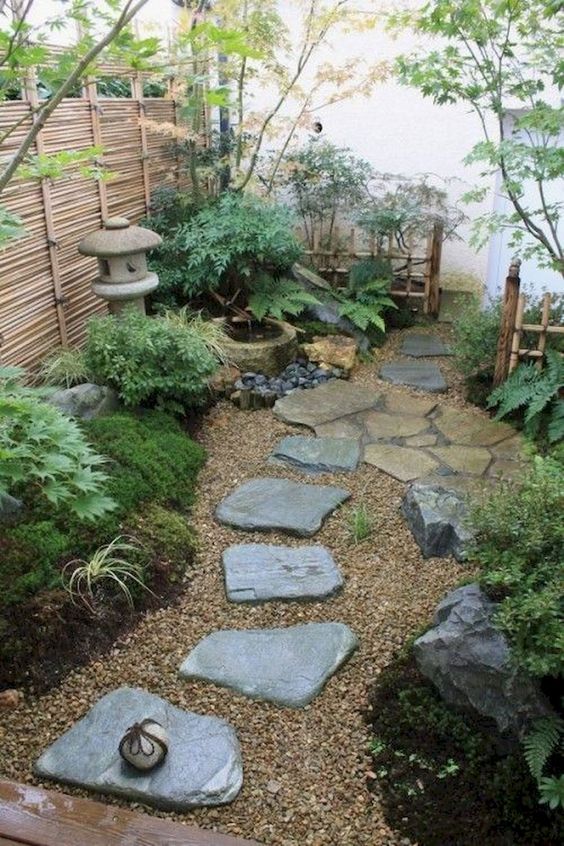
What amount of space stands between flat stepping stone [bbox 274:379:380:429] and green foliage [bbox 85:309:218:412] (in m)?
0.83

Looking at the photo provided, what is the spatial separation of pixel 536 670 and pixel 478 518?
70cm

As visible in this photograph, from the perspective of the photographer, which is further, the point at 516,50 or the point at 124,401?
the point at 516,50

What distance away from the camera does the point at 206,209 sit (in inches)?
282

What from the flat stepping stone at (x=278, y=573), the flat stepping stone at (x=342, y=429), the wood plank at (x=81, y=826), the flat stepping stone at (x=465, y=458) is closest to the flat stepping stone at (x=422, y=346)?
the flat stepping stone at (x=342, y=429)

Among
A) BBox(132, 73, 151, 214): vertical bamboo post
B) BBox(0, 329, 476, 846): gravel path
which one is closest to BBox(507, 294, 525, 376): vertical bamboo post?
BBox(0, 329, 476, 846): gravel path

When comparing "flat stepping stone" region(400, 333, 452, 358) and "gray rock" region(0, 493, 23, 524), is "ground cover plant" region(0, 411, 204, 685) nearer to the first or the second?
"gray rock" region(0, 493, 23, 524)

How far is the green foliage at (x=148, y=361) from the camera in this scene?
496cm

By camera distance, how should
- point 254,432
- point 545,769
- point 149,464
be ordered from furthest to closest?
point 254,432
point 149,464
point 545,769

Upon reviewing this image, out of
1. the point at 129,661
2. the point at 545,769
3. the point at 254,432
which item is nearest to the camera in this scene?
the point at 545,769

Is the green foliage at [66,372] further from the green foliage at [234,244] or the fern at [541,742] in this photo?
the fern at [541,742]

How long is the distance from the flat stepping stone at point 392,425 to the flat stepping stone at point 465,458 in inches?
14.4

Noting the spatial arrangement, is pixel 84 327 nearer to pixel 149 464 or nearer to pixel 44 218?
pixel 44 218

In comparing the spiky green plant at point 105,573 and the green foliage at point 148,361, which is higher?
the green foliage at point 148,361

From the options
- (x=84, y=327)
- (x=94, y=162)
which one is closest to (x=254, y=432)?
(x=84, y=327)
